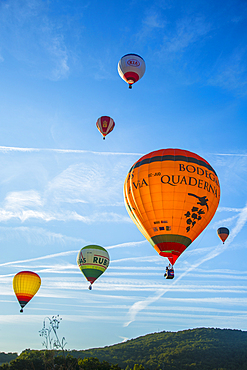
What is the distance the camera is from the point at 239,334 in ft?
526

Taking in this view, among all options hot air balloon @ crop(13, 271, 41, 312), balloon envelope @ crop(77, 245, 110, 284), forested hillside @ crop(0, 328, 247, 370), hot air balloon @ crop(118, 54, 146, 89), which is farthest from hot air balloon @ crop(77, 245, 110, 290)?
forested hillside @ crop(0, 328, 247, 370)

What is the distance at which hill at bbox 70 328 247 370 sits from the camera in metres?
116

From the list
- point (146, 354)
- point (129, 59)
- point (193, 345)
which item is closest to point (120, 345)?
point (146, 354)

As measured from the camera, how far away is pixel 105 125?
145 ft

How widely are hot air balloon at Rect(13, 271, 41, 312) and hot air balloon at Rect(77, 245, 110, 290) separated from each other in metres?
6.22

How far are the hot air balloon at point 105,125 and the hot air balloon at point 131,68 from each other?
27.1 feet

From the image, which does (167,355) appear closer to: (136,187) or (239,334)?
(239,334)

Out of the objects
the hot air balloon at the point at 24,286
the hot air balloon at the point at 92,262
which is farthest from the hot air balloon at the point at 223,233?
the hot air balloon at the point at 24,286

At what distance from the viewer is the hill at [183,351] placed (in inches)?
4579

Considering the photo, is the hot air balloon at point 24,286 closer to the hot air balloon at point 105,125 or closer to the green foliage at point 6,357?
the hot air balloon at point 105,125

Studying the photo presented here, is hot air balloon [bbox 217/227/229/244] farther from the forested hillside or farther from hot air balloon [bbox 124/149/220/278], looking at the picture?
the forested hillside

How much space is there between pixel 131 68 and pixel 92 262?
957 inches

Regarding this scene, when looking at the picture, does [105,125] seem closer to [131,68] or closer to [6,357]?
[131,68]

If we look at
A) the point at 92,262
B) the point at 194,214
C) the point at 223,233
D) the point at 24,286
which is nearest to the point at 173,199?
the point at 194,214
